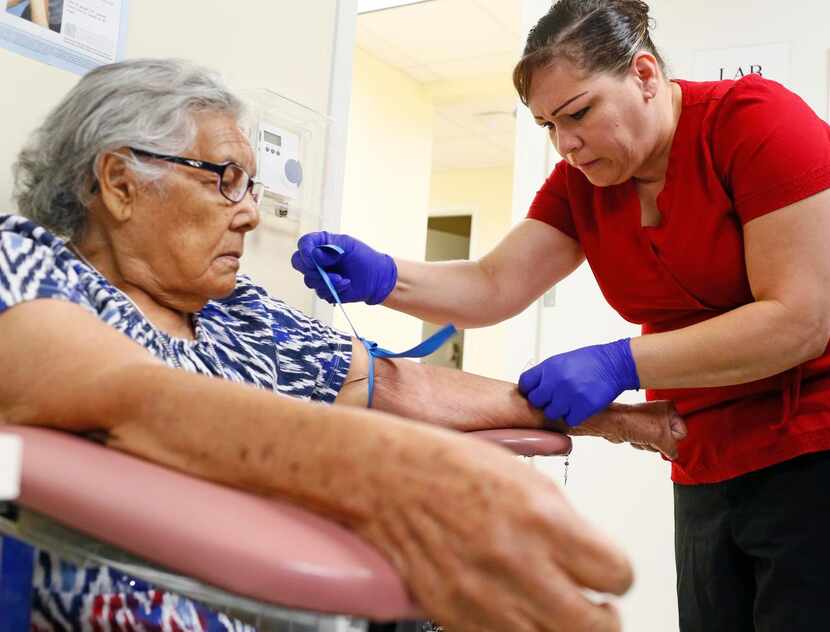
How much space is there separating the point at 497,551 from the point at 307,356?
3.02 ft

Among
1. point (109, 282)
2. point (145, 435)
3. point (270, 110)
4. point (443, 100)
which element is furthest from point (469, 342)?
point (145, 435)

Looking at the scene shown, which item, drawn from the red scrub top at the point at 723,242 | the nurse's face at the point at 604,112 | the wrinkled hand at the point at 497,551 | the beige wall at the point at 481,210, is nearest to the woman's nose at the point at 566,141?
the nurse's face at the point at 604,112

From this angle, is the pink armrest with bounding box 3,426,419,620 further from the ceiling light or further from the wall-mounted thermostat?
the ceiling light

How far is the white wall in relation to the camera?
264cm

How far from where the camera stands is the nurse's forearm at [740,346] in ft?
4.40

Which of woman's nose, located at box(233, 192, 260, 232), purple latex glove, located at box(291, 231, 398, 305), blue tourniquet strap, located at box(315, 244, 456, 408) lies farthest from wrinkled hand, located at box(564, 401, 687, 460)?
woman's nose, located at box(233, 192, 260, 232)

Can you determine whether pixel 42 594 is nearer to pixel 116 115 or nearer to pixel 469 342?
pixel 116 115

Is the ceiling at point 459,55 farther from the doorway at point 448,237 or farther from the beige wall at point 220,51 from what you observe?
the beige wall at point 220,51

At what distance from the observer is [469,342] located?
7562mm

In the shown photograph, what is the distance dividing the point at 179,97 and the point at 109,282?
292 mm

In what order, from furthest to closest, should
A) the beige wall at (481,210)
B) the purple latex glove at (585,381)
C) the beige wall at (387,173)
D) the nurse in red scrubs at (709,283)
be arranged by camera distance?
the beige wall at (481,210) → the beige wall at (387,173) → the purple latex glove at (585,381) → the nurse in red scrubs at (709,283)

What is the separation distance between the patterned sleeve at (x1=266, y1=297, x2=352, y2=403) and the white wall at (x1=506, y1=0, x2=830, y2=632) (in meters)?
1.62

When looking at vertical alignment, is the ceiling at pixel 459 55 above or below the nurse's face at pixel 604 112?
above

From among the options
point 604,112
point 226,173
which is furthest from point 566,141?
point 226,173
